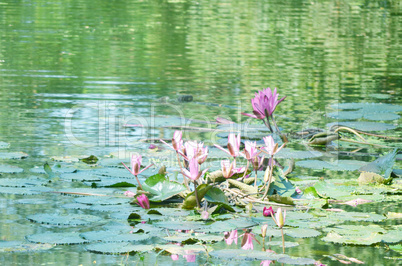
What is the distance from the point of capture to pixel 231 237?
212 centimetres

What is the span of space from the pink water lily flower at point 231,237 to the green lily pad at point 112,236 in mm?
246

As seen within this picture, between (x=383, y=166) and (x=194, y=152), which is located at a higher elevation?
(x=194, y=152)

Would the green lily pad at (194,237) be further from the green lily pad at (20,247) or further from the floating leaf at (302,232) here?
the green lily pad at (20,247)

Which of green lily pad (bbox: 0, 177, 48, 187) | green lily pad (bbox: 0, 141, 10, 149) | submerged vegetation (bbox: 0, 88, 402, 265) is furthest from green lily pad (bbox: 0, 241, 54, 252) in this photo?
green lily pad (bbox: 0, 141, 10, 149)

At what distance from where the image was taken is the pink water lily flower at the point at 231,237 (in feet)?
6.83

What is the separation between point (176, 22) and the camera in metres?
13.3

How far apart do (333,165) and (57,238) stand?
5.28ft

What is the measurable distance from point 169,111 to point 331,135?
1263 mm

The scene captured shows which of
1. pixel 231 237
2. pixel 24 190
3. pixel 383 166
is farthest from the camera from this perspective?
pixel 383 166

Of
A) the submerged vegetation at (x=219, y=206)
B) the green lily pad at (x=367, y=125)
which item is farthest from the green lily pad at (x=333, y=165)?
the green lily pad at (x=367, y=125)

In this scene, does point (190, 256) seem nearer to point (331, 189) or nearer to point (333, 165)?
point (331, 189)

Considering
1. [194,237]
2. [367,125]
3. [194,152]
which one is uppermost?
[194,152]

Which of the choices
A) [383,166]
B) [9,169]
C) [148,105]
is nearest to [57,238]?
[9,169]

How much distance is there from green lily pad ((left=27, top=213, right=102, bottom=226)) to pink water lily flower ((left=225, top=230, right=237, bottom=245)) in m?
0.44
